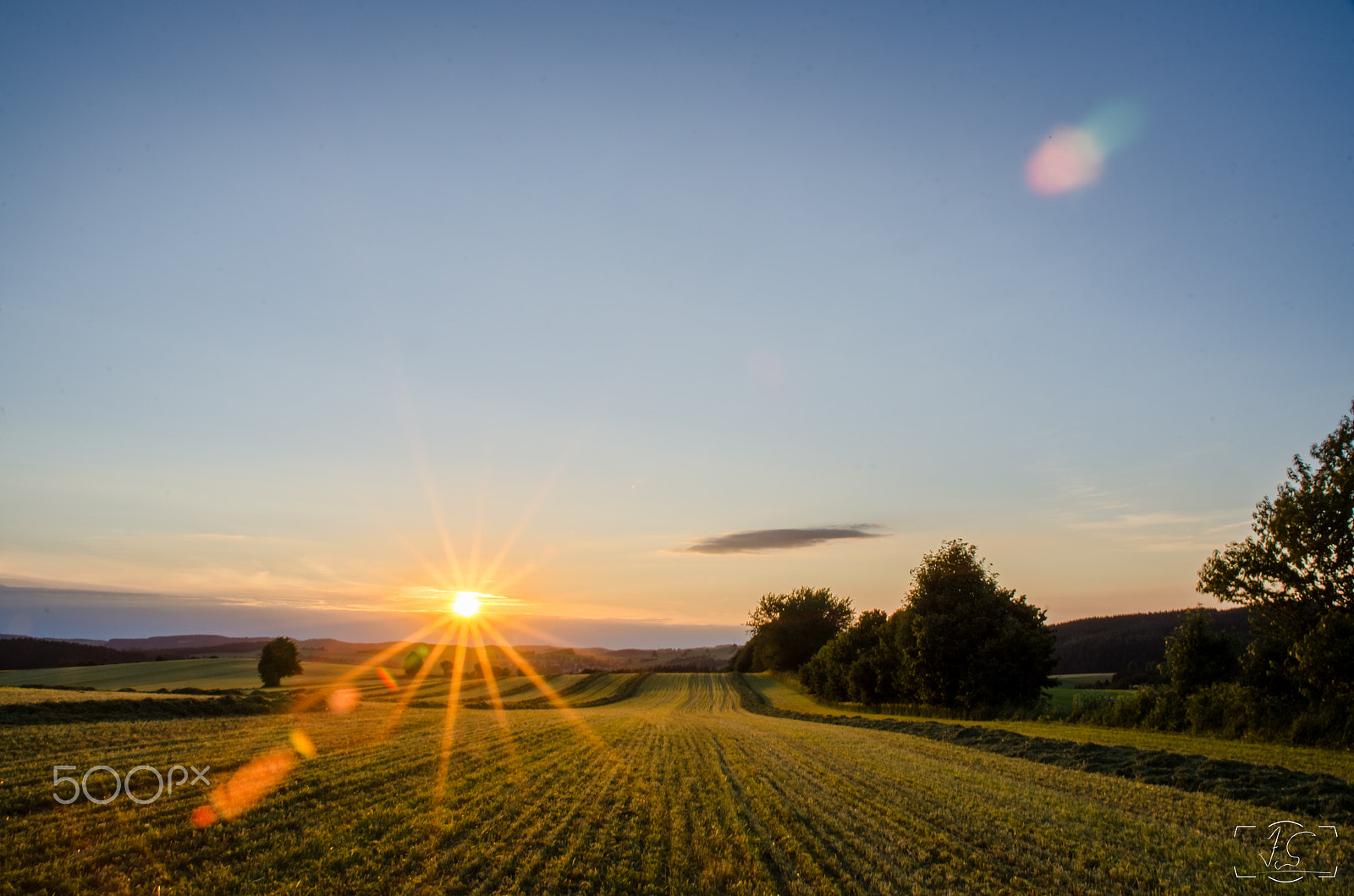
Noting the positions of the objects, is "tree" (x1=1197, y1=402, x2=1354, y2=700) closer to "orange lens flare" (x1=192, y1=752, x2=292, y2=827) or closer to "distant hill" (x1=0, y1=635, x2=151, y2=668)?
"orange lens flare" (x1=192, y1=752, x2=292, y2=827)

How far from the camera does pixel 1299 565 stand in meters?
28.2

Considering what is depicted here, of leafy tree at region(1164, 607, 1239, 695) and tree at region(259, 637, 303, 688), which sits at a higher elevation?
leafy tree at region(1164, 607, 1239, 695)

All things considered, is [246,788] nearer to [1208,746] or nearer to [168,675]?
[1208,746]

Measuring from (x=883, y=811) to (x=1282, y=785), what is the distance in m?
9.66

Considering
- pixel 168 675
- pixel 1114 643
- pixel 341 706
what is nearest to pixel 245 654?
pixel 168 675

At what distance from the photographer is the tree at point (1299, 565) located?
88.2ft

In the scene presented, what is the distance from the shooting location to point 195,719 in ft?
77.0

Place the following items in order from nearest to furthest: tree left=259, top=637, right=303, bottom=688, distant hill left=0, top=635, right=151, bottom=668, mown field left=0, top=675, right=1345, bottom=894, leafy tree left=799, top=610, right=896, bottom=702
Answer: mown field left=0, top=675, right=1345, bottom=894
leafy tree left=799, top=610, right=896, bottom=702
tree left=259, top=637, right=303, bottom=688
distant hill left=0, top=635, right=151, bottom=668

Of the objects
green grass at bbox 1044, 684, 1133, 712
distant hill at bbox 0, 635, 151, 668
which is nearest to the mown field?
green grass at bbox 1044, 684, 1133, 712

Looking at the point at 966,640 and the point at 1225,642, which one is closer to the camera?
the point at 1225,642

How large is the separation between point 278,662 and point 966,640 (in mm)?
68232

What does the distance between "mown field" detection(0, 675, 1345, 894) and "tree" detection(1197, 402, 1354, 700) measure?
1802 centimetres

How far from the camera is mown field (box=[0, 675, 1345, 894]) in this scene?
790 cm

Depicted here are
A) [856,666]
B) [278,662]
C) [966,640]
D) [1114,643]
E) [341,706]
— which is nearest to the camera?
[341,706]
